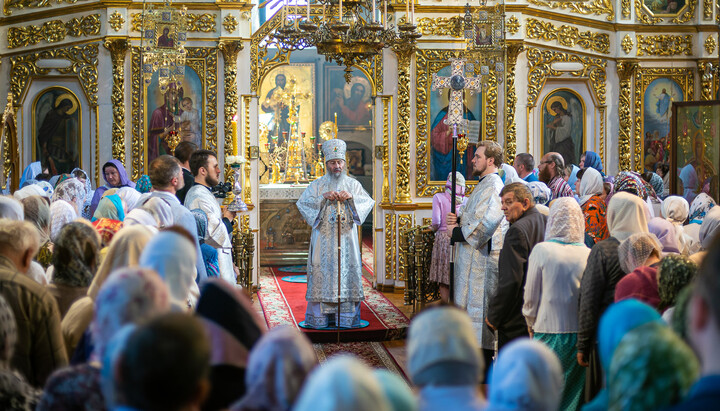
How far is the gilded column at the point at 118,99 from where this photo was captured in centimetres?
1073

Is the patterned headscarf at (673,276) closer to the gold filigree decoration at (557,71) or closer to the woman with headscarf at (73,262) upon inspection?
the woman with headscarf at (73,262)

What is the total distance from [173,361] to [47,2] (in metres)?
10.3

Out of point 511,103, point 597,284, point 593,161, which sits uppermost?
point 511,103

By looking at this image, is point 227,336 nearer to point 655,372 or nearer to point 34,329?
point 34,329

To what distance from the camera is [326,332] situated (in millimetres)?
8531

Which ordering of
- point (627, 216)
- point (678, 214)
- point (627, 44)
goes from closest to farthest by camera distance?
point (627, 216) < point (678, 214) < point (627, 44)

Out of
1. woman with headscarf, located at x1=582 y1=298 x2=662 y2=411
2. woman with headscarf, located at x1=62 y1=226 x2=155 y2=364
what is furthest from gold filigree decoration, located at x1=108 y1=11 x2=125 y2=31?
woman with headscarf, located at x1=582 y1=298 x2=662 y2=411

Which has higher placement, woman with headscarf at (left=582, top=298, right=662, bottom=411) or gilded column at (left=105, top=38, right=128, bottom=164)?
gilded column at (left=105, top=38, right=128, bottom=164)

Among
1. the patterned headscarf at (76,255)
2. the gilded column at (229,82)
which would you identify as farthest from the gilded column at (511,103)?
the patterned headscarf at (76,255)

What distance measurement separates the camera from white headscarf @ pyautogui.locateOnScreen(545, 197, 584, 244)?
16.8 feet

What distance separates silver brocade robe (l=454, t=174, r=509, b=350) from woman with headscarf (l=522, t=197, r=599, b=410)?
1766 mm

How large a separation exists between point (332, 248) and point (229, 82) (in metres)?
3.30

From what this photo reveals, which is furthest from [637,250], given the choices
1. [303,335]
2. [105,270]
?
[105,270]

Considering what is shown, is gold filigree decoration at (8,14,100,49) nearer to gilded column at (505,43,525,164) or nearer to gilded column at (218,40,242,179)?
gilded column at (218,40,242,179)
